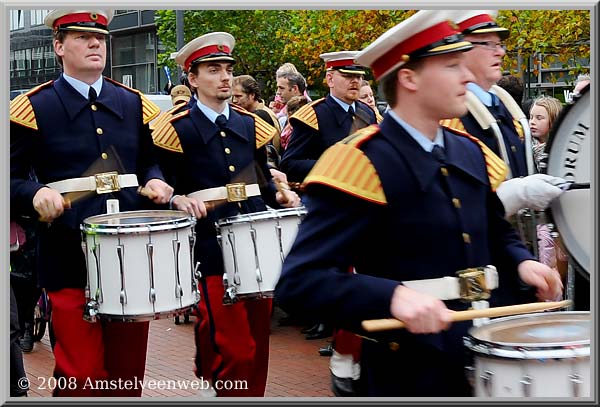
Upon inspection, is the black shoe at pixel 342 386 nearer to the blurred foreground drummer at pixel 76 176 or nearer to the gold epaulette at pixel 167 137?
the blurred foreground drummer at pixel 76 176

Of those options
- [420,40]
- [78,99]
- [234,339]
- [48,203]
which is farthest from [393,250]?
[234,339]

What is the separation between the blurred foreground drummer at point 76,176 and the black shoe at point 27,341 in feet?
9.43

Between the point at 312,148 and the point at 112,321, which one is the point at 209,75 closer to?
the point at 312,148

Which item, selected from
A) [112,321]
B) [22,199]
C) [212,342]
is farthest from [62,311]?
[212,342]

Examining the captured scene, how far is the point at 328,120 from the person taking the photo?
6871 millimetres

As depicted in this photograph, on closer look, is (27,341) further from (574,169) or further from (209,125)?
(574,169)

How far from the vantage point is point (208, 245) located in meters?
5.42

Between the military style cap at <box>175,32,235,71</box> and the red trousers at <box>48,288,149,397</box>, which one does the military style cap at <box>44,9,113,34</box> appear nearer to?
the military style cap at <box>175,32,235,71</box>

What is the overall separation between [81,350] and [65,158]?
0.94m

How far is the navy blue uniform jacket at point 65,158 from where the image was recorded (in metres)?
4.64

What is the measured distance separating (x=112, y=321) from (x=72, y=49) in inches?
54.0

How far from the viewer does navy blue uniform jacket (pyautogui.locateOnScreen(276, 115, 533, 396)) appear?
106 inches

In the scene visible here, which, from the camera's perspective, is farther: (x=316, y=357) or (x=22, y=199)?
(x=316, y=357)

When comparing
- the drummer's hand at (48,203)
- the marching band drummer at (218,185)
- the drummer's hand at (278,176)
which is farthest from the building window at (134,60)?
the drummer's hand at (48,203)
